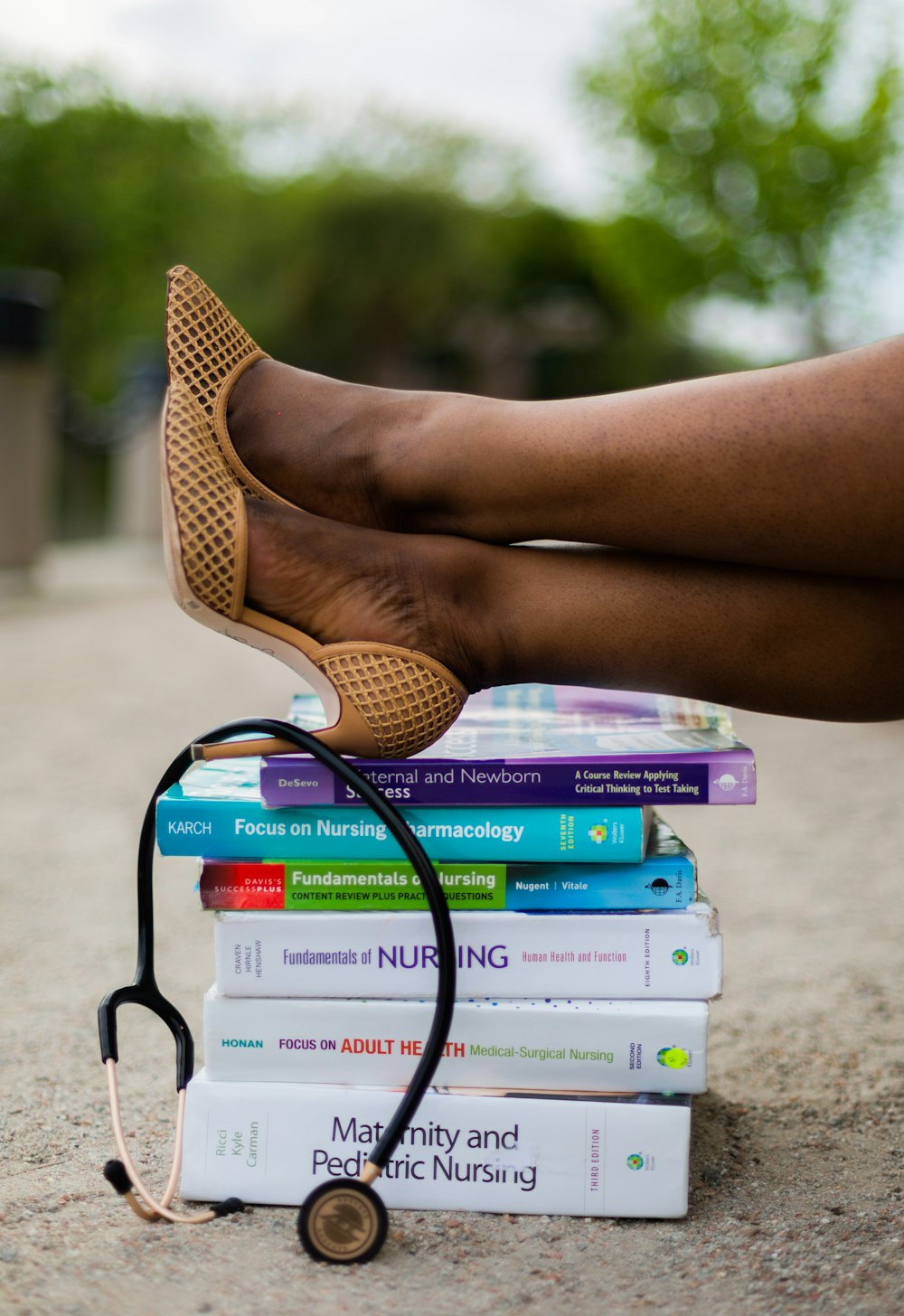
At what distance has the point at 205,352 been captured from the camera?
107cm

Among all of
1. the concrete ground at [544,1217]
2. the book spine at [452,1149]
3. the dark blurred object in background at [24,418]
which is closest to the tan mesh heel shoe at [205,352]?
the book spine at [452,1149]

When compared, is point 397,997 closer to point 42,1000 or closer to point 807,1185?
point 807,1185

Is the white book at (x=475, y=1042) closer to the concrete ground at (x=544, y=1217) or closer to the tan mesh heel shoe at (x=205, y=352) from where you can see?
the concrete ground at (x=544, y=1217)

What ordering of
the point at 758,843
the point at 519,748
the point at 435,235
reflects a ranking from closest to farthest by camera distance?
the point at 519,748 < the point at 758,843 < the point at 435,235

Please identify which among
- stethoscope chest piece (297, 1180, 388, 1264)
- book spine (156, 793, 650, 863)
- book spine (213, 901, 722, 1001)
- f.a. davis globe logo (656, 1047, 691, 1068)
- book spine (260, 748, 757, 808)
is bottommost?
stethoscope chest piece (297, 1180, 388, 1264)

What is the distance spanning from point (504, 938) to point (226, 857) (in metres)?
0.24

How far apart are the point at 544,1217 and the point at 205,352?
0.78 m

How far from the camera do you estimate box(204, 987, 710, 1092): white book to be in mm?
1000

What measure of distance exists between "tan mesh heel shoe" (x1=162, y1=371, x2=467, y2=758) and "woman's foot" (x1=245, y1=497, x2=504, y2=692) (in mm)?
15

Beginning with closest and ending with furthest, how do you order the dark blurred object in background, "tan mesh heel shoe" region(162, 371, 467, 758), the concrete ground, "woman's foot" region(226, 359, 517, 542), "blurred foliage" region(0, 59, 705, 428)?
1. the concrete ground
2. "tan mesh heel shoe" region(162, 371, 467, 758)
3. "woman's foot" region(226, 359, 517, 542)
4. the dark blurred object in background
5. "blurred foliage" region(0, 59, 705, 428)

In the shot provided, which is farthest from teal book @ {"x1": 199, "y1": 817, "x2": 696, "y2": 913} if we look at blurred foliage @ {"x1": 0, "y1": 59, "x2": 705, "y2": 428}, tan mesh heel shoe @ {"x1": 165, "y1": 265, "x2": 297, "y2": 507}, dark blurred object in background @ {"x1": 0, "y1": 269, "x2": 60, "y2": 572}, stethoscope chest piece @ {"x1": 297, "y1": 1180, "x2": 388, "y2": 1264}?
blurred foliage @ {"x1": 0, "y1": 59, "x2": 705, "y2": 428}

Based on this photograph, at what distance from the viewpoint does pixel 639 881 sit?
1015 millimetres

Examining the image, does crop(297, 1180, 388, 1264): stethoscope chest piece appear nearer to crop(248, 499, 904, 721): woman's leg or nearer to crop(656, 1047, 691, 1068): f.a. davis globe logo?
crop(656, 1047, 691, 1068): f.a. davis globe logo

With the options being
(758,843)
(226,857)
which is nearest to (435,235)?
(758,843)
